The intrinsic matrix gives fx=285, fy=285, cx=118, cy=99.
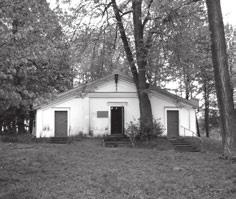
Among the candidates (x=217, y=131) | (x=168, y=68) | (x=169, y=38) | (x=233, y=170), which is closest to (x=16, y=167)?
(x=233, y=170)

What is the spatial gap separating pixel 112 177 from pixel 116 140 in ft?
37.0

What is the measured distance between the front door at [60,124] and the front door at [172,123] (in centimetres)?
796

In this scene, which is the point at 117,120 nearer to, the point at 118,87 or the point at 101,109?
the point at 101,109

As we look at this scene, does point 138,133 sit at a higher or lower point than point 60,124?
lower

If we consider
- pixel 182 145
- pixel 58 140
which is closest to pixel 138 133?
pixel 182 145

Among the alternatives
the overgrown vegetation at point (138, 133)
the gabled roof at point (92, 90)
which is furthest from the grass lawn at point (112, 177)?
the gabled roof at point (92, 90)

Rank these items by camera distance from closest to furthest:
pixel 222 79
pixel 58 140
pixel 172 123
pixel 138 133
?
pixel 222 79 < pixel 138 133 < pixel 58 140 < pixel 172 123

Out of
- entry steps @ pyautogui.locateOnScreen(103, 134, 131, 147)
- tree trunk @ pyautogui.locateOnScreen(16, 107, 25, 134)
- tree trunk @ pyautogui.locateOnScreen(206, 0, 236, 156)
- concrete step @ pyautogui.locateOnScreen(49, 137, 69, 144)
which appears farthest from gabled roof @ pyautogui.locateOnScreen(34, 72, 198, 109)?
tree trunk @ pyautogui.locateOnScreen(206, 0, 236, 156)

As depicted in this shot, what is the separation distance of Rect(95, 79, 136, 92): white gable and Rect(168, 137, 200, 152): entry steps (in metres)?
4.98

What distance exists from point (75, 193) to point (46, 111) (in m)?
15.3

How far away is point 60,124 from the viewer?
2162 cm

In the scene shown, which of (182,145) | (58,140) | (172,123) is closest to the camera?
(182,145)

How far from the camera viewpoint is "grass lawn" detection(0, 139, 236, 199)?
680 cm

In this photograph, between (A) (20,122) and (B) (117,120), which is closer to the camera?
A: (B) (117,120)
